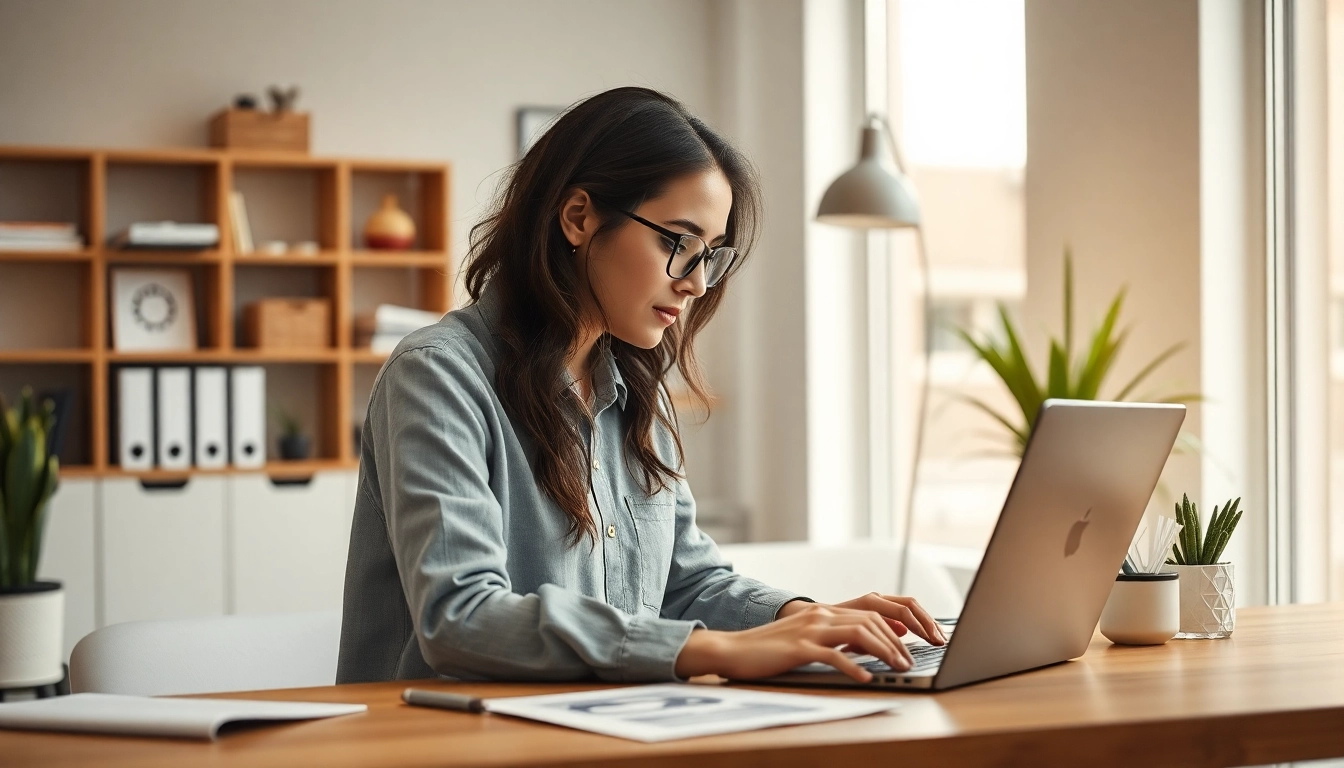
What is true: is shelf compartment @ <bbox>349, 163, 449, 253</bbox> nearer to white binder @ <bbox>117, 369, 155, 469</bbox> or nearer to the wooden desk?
white binder @ <bbox>117, 369, 155, 469</bbox>

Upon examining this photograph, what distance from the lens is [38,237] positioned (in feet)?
14.4

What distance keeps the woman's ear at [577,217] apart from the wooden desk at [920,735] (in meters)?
0.57

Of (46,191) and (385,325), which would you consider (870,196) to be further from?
(46,191)

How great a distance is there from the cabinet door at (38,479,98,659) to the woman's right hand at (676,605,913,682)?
3.57 m

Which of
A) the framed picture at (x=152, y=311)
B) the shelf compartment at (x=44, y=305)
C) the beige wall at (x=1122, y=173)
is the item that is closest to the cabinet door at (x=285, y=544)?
the framed picture at (x=152, y=311)

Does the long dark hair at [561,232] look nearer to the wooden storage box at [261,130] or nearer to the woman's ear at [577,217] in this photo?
the woman's ear at [577,217]

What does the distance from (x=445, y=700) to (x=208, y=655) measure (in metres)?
0.61

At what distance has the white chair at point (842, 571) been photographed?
2553 mm

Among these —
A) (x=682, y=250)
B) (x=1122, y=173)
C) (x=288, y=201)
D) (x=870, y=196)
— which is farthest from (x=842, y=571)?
(x=288, y=201)

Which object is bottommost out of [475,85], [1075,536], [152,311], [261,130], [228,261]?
[1075,536]

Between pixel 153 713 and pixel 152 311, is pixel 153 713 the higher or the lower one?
the lower one

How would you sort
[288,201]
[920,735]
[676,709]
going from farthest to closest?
[288,201] < [676,709] < [920,735]

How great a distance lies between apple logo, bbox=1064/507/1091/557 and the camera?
1.29 metres

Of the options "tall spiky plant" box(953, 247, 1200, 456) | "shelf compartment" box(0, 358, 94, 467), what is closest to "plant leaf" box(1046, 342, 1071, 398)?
"tall spiky plant" box(953, 247, 1200, 456)
